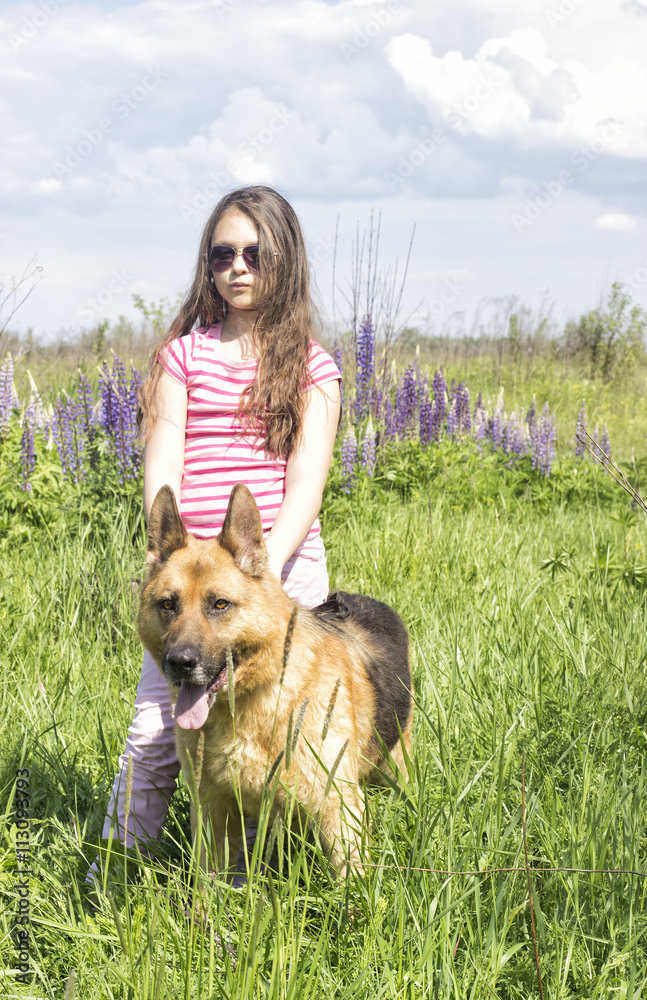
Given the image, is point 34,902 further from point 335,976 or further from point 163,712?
point 335,976

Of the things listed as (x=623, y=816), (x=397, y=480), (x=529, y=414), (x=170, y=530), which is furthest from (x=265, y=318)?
(x=529, y=414)

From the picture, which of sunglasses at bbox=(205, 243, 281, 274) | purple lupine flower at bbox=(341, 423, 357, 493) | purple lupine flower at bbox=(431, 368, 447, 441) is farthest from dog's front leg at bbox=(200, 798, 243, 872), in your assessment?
purple lupine flower at bbox=(431, 368, 447, 441)

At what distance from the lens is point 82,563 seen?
4.50m

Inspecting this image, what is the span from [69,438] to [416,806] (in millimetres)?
4686

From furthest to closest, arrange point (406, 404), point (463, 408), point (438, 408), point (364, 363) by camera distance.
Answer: point (463, 408), point (438, 408), point (406, 404), point (364, 363)

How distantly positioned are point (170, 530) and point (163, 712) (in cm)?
80

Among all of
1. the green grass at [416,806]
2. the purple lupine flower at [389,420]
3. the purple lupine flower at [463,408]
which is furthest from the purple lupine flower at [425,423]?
the green grass at [416,806]

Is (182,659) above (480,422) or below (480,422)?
below

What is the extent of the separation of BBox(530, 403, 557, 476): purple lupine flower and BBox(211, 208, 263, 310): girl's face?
203 inches

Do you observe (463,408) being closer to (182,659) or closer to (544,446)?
(544,446)

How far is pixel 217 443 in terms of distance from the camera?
3.14m

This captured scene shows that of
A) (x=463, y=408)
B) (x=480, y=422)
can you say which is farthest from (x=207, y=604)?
(x=480, y=422)

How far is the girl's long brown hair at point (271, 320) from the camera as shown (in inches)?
123

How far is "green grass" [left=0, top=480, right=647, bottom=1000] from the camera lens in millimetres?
1853
